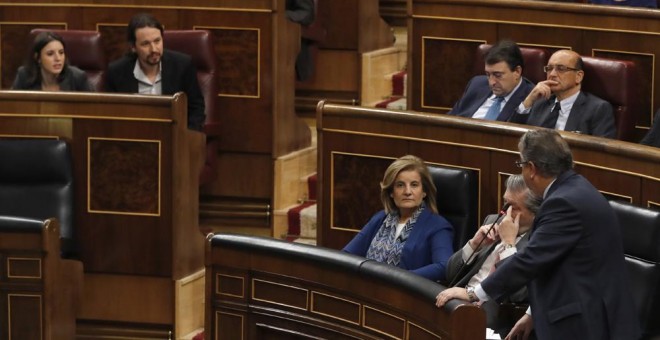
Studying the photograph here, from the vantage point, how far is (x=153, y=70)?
2998mm

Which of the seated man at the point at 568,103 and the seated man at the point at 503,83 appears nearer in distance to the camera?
the seated man at the point at 568,103

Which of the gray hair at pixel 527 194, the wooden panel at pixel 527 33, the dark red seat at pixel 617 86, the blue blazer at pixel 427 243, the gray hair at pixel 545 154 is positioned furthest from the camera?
the wooden panel at pixel 527 33

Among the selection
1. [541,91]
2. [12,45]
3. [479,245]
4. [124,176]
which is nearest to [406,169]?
[479,245]

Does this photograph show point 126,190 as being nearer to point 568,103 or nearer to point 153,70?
point 153,70

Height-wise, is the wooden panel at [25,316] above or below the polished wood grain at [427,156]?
below

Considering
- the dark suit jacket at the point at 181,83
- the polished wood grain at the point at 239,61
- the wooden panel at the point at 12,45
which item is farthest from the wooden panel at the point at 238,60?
the wooden panel at the point at 12,45

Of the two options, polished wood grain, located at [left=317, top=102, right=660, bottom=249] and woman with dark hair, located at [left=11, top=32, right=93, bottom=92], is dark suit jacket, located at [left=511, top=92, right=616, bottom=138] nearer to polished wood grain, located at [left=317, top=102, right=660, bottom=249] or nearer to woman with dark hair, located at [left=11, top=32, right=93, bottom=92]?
polished wood grain, located at [left=317, top=102, right=660, bottom=249]

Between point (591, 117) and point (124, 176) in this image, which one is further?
point (124, 176)

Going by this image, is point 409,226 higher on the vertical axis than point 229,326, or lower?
higher

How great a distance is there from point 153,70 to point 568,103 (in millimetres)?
915

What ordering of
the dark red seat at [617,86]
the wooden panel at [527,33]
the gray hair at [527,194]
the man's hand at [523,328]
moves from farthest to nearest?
the wooden panel at [527,33], the dark red seat at [617,86], the gray hair at [527,194], the man's hand at [523,328]

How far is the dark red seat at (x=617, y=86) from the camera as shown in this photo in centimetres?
259

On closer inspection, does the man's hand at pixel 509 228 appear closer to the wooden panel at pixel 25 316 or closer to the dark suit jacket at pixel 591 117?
the dark suit jacket at pixel 591 117

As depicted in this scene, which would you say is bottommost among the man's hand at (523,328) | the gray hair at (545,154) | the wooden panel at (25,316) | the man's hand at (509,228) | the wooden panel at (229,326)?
the wooden panel at (25,316)
